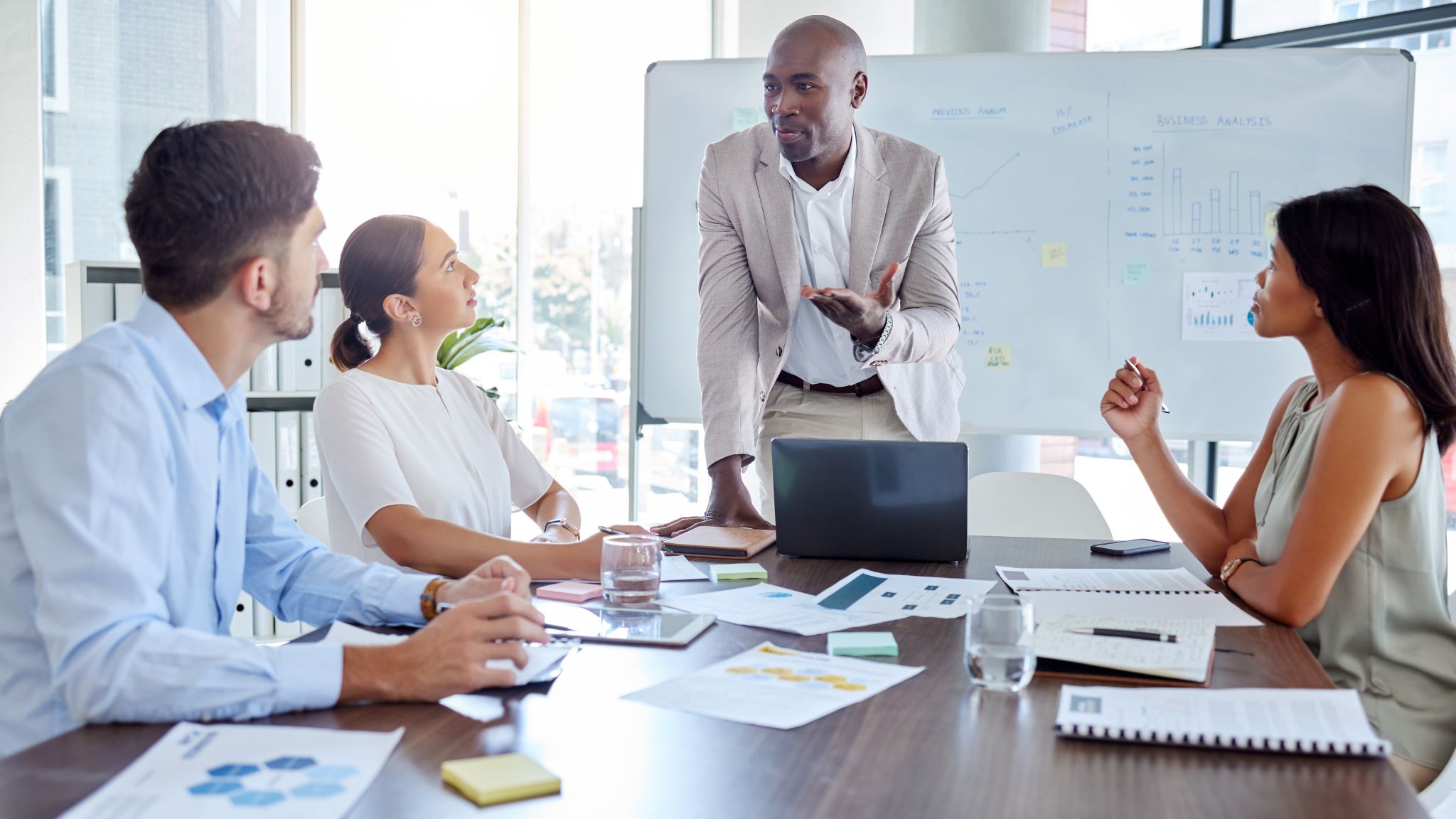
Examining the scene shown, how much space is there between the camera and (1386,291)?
5.78ft

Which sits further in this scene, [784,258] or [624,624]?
[784,258]

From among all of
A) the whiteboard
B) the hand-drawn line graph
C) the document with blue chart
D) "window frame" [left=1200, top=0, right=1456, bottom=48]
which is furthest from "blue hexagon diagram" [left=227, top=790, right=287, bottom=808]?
"window frame" [left=1200, top=0, right=1456, bottom=48]

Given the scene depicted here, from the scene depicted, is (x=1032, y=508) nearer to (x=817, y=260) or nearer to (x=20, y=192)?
(x=817, y=260)

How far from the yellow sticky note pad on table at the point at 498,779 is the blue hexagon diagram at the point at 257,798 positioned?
131mm

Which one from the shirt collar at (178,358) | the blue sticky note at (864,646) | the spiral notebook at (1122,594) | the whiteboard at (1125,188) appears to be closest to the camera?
the shirt collar at (178,358)

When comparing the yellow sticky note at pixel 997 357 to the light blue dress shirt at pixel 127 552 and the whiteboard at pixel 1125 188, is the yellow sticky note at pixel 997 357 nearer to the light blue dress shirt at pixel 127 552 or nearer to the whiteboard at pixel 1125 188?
the whiteboard at pixel 1125 188

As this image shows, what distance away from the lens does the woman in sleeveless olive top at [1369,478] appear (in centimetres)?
163

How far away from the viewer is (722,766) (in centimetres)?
100

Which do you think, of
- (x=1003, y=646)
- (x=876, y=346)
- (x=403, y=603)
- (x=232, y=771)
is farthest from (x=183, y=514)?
(x=876, y=346)

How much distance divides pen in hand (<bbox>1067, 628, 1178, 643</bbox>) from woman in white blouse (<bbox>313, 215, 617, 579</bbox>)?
2.35 ft

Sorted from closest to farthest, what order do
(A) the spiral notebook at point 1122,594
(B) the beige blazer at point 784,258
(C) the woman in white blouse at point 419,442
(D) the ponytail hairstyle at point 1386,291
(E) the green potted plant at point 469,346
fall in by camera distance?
(A) the spiral notebook at point 1122,594, (D) the ponytail hairstyle at point 1386,291, (C) the woman in white blouse at point 419,442, (B) the beige blazer at point 784,258, (E) the green potted plant at point 469,346

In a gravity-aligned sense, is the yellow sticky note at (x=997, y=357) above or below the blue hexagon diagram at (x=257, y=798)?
above

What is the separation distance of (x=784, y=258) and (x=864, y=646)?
4.99 ft

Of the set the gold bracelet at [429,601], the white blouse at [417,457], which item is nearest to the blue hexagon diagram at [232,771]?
the gold bracelet at [429,601]
